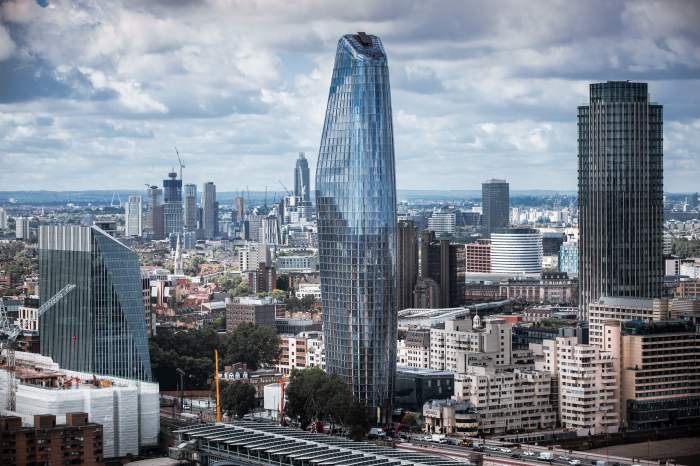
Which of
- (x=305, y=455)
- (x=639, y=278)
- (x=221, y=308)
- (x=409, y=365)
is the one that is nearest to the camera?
(x=305, y=455)

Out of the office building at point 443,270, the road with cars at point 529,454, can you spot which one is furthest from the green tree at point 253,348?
the office building at point 443,270

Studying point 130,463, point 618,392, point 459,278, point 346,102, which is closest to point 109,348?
point 130,463

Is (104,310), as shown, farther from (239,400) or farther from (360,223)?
(360,223)

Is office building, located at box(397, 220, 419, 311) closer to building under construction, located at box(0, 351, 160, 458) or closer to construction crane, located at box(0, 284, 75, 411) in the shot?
construction crane, located at box(0, 284, 75, 411)

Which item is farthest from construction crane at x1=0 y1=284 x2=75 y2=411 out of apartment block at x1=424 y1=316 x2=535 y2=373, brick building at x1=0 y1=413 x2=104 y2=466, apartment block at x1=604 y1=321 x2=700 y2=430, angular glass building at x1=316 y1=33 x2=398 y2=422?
apartment block at x1=604 y1=321 x2=700 y2=430

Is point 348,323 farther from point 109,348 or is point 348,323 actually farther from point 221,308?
point 221,308

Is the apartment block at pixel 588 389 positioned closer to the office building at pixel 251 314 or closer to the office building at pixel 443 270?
the office building at pixel 251 314
